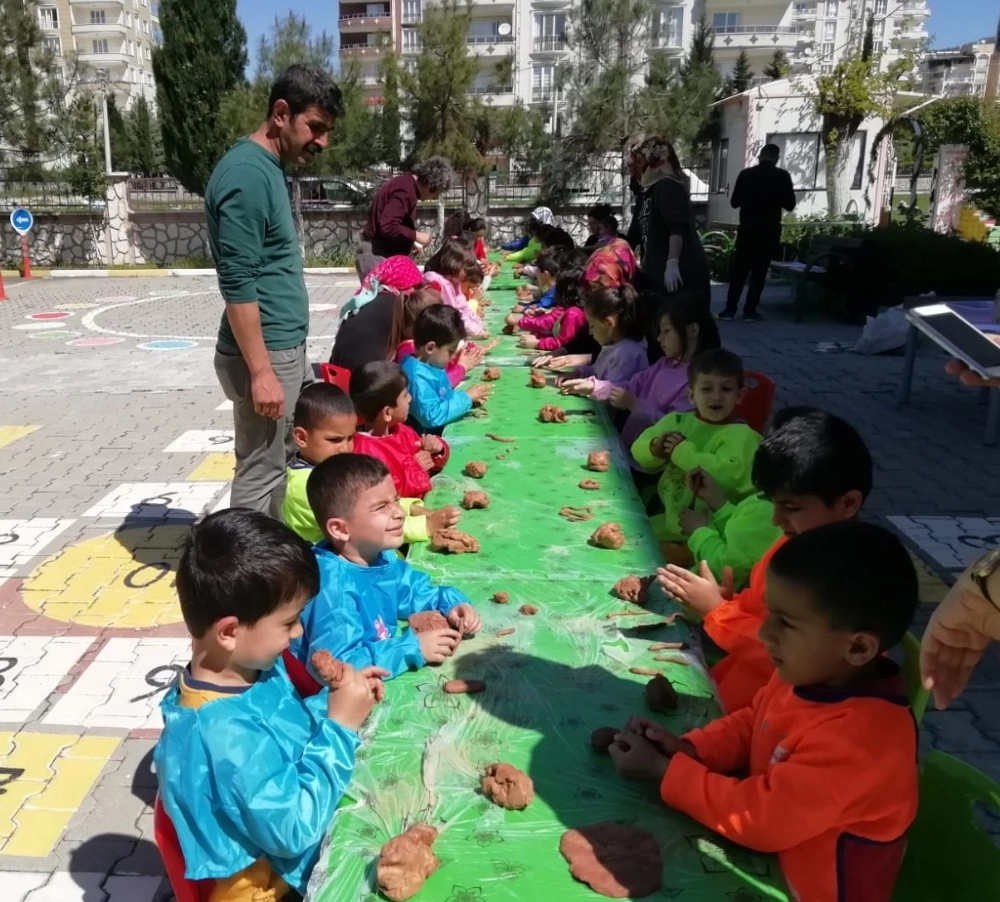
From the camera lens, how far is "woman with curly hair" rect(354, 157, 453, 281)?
6043 mm

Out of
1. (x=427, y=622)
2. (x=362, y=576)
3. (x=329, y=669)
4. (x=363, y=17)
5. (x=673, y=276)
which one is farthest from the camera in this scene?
(x=363, y=17)

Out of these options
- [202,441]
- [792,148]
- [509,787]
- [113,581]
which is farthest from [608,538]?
[792,148]

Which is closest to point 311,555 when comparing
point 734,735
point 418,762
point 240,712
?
point 240,712

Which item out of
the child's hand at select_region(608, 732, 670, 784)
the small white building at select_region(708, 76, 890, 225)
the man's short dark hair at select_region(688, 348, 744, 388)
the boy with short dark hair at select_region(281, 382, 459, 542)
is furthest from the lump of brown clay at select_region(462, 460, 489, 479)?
the small white building at select_region(708, 76, 890, 225)

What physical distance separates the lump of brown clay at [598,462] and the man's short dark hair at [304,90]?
1.61m

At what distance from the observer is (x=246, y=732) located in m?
1.58

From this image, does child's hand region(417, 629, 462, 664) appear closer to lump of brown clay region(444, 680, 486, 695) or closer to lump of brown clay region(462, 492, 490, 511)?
lump of brown clay region(444, 680, 486, 695)

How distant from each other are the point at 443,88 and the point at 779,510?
20837mm

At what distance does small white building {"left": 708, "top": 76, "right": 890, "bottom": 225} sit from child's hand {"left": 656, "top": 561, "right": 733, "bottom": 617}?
68.6 feet

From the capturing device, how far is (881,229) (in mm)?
12711

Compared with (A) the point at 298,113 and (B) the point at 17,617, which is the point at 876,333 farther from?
(B) the point at 17,617

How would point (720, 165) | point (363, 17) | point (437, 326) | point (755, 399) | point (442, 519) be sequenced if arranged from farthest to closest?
point (363, 17) < point (720, 165) < point (437, 326) < point (755, 399) < point (442, 519)

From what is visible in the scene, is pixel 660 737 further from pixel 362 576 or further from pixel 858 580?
pixel 362 576

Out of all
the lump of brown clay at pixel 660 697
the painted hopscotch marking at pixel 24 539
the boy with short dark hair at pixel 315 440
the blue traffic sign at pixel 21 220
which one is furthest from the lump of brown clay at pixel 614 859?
the blue traffic sign at pixel 21 220
